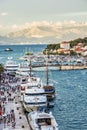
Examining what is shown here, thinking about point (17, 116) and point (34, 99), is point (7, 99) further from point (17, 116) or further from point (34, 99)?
point (17, 116)

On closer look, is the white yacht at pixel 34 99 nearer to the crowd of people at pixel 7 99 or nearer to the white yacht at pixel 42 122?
the crowd of people at pixel 7 99

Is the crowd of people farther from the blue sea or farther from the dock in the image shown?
the blue sea

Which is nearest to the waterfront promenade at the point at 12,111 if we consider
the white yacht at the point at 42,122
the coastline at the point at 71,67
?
the white yacht at the point at 42,122

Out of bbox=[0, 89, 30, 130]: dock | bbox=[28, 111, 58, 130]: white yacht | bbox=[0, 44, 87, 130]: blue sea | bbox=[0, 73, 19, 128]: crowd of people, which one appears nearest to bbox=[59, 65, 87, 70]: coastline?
bbox=[0, 44, 87, 130]: blue sea

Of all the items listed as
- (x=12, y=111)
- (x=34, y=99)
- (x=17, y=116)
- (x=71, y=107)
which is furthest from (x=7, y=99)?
(x=17, y=116)

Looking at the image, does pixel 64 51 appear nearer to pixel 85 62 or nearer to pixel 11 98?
pixel 85 62

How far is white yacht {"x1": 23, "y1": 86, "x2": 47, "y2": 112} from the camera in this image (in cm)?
3312

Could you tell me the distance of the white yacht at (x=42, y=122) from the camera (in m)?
25.6

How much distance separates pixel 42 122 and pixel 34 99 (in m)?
7.10

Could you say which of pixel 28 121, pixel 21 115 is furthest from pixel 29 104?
pixel 28 121

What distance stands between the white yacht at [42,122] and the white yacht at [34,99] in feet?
16.1

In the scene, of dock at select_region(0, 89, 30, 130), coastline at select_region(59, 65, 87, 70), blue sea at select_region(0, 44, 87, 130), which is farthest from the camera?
coastline at select_region(59, 65, 87, 70)

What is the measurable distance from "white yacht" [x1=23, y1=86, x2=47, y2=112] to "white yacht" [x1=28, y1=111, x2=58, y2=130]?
491cm

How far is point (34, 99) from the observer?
112 feet
